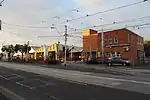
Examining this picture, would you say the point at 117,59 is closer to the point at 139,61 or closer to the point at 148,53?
the point at 139,61

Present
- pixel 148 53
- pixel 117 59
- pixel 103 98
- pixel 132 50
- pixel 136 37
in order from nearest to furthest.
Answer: pixel 103 98 < pixel 117 59 < pixel 132 50 < pixel 136 37 < pixel 148 53

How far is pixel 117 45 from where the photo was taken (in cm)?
7488

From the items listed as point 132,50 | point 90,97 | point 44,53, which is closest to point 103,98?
point 90,97

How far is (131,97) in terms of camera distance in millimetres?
14398

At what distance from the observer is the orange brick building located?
73.4 metres

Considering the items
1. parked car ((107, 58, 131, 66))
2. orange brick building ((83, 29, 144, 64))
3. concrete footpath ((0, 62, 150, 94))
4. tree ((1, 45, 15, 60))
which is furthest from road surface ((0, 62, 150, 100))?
tree ((1, 45, 15, 60))

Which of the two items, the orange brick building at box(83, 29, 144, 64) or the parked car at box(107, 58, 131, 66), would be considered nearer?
the parked car at box(107, 58, 131, 66)

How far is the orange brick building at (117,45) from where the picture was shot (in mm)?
73438

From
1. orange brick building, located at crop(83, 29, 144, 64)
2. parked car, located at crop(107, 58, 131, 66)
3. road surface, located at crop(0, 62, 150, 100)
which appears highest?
orange brick building, located at crop(83, 29, 144, 64)

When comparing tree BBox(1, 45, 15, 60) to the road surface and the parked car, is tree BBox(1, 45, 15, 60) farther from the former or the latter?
the road surface

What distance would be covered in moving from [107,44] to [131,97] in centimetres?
6346

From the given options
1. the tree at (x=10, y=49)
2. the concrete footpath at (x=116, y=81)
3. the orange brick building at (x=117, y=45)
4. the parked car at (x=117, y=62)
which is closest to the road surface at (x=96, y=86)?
the concrete footpath at (x=116, y=81)

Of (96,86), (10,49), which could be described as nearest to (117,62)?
(96,86)

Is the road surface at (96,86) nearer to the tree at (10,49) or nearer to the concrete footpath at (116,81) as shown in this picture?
the concrete footpath at (116,81)
